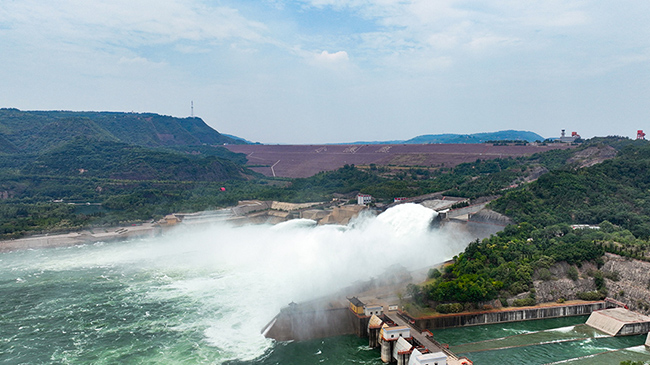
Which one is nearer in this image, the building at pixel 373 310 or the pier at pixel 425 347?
the pier at pixel 425 347

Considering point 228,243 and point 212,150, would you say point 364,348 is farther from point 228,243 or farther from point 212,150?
point 212,150

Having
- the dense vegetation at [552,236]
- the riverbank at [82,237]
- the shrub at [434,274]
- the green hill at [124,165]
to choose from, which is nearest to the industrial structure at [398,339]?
the dense vegetation at [552,236]

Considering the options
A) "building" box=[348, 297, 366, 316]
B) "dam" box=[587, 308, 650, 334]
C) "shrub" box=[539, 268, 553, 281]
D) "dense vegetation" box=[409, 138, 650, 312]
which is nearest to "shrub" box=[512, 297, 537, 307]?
"dense vegetation" box=[409, 138, 650, 312]

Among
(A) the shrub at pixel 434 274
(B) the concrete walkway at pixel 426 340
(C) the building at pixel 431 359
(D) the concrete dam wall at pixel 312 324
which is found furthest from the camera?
(A) the shrub at pixel 434 274

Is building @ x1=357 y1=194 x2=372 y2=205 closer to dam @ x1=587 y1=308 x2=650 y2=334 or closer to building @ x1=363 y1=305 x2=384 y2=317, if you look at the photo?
dam @ x1=587 y1=308 x2=650 y2=334

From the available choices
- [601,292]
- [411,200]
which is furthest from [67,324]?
[411,200]

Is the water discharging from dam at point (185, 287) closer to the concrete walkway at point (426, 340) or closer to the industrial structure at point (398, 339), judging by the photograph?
the industrial structure at point (398, 339)

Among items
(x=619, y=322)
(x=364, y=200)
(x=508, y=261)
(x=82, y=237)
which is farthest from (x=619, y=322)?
(x=82, y=237)
